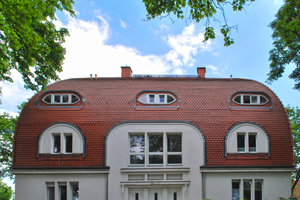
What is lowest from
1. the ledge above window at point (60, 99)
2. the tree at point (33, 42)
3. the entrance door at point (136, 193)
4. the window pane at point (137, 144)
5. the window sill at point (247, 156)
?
the entrance door at point (136, 193)

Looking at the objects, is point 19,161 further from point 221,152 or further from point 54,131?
point 221,152

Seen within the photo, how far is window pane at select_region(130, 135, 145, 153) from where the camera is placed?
13617 mm

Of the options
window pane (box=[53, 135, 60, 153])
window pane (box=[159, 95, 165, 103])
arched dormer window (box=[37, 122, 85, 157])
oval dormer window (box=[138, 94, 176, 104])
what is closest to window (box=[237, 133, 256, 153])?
oval dormer window (box=[138, 94, 176, 104])

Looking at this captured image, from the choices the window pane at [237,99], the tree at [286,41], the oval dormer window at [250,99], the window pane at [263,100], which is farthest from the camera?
the window pane at [237,99]

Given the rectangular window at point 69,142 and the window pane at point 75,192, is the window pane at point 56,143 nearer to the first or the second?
the rectangular window at point 69,142

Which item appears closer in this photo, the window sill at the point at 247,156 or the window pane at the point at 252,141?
the window sill at the point at 247,156

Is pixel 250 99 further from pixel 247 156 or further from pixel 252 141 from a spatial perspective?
pixel 247 156

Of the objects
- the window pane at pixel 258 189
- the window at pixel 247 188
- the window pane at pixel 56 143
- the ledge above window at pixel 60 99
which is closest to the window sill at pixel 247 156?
the window at pixel 247 188

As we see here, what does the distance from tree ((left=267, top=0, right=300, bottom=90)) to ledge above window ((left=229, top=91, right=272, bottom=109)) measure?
1.56 m

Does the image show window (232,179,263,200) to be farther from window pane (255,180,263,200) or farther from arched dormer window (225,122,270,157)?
arched dormer window (225,122,270,157)

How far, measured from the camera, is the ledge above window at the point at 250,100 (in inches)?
567

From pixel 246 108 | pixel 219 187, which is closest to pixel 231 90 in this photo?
pixel 246 108

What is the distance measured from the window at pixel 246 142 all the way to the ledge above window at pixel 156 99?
15.0ft

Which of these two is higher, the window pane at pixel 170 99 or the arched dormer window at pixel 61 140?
the window pane at pixel 170 99
